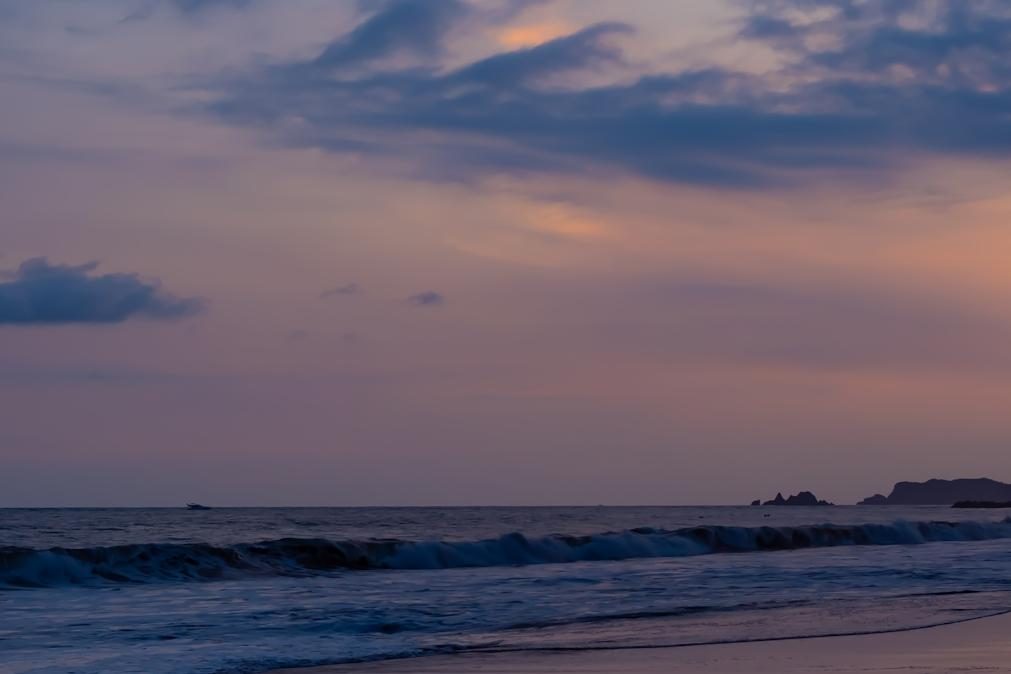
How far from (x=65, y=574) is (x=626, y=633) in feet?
52.8

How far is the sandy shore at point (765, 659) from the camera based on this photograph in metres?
12.6

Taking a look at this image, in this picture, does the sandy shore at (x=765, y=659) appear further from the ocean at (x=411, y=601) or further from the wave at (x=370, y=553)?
the wave at (x=370, y=553)

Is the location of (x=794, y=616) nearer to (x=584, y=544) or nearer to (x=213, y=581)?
(x=213, y=581)

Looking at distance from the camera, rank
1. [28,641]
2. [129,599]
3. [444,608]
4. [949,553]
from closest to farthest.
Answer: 1. [28,641]
2. [444,608]
3. [129,599]
4. [949,553]

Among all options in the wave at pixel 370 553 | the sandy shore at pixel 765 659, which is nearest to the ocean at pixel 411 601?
the wave at pixel 370 553

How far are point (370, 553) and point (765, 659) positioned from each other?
2295cm

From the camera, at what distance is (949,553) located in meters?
35.4

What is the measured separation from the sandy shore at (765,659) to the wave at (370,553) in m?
15.8

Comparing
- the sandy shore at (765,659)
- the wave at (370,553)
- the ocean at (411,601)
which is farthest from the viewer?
the wave at (370,553)

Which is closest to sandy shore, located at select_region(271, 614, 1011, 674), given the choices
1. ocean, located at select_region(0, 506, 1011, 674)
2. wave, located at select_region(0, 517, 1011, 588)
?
ocean, located at select_region(0, 506, 1011, 674)

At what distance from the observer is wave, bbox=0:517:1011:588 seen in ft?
91.5

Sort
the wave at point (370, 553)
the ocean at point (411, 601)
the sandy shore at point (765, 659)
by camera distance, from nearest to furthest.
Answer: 1. the sandy shore at point (765, 659)
2. the ocean at point (411, 601)
3. the wave at point (370, 553)

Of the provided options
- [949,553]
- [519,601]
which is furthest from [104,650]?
[949,553]

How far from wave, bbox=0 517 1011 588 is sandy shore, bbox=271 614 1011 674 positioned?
1575 centimetres
